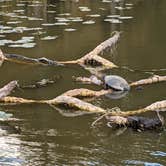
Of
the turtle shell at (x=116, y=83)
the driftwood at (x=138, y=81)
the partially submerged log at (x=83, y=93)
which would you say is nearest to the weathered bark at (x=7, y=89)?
the partially submerged log at (x=83, y=93)

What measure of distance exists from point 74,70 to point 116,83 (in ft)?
6.23

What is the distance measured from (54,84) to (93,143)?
359 cm

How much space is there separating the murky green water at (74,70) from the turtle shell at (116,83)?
21 centimetres

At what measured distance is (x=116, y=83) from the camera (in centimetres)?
1128

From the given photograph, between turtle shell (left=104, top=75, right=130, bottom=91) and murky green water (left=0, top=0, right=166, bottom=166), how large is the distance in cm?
21

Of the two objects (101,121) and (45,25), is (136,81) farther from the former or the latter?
(45,25)

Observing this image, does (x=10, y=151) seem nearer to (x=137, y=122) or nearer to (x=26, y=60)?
(x=137, y=122)

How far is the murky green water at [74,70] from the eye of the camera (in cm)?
771

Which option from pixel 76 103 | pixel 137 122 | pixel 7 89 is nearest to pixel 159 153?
pixel 137 122

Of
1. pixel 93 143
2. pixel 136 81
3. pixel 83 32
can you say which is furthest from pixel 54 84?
pixel 83 32

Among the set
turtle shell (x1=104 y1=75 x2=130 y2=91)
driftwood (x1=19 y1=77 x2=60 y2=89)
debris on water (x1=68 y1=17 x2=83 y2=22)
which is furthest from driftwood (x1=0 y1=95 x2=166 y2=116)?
debris on water (x1=68 y1=17 x2=83 y2=22)

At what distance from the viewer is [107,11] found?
23453 millimetres

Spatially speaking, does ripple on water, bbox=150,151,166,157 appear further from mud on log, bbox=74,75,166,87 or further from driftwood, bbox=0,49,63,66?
driftwood, bbox=0,49,63,66

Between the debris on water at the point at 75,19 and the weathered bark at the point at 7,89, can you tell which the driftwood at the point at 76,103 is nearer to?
A: the weathered bark at the point at 7,89
